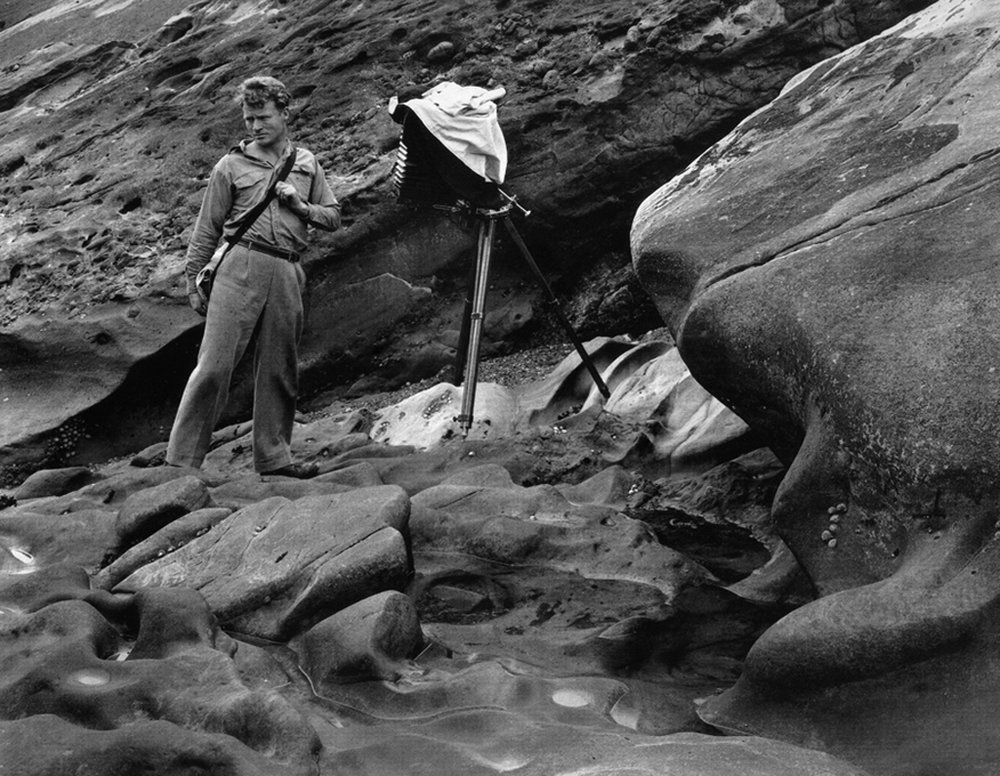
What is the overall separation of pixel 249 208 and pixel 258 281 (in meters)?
0.41

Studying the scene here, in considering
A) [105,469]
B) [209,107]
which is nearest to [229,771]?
[105,469]

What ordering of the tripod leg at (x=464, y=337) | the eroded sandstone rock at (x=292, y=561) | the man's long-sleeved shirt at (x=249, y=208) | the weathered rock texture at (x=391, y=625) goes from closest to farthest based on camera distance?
the weathered rock texture at (x=391, y=625), the eroded sandstone rock at (x=292, y=561), the man's long-sleeved shirt at (x=249, y=208), the tripod leg at (x=464, y=337)

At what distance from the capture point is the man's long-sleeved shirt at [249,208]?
7344 millimetres

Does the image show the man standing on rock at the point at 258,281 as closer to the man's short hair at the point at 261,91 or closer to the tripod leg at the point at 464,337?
the man's short hair at the point at 261,91

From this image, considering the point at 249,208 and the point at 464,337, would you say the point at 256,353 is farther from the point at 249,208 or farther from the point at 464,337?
the point at 464,337

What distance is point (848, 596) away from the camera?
12.2 feet

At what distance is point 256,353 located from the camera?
746cm

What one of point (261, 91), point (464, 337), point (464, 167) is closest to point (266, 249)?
point (261, 91)

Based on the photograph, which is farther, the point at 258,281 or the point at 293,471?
the point at 293,471

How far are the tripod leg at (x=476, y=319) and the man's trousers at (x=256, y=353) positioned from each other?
0.98m

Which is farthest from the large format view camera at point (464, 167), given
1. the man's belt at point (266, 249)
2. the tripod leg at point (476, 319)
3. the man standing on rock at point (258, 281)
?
the man's belt at point (266, 249)

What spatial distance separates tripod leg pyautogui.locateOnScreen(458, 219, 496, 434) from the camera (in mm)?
7488

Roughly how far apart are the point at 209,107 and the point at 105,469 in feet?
11.7

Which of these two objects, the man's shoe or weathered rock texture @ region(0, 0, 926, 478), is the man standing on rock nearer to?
the man's shoe
